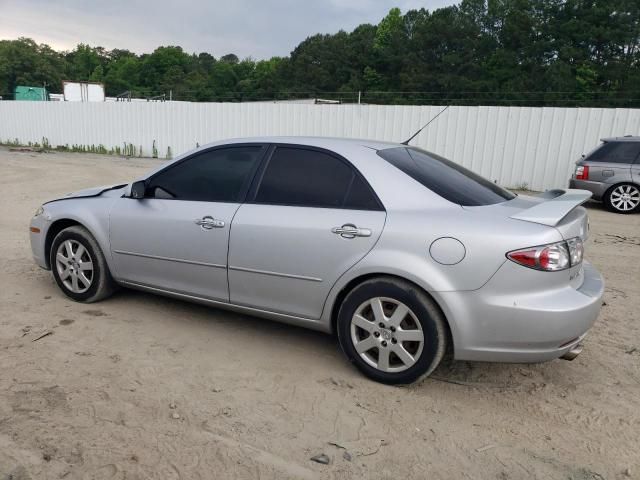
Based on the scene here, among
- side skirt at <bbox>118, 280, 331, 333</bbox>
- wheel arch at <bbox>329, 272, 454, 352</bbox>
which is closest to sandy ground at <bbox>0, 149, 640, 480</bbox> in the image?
side skirt at <bbox>118, 280, 331, 333</bbox>

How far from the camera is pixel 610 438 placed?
112 inches

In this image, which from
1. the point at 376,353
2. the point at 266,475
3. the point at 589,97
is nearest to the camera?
the point at 266,475

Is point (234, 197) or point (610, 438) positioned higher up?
point (234, 197)

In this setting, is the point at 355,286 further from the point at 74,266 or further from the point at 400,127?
the point at 400,127

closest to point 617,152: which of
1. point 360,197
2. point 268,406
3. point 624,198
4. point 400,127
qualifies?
point 624,198

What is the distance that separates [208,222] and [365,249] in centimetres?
127

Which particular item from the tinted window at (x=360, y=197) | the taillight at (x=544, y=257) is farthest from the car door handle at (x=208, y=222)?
the taillight at (x=544, y=257)

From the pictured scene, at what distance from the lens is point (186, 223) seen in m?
3.95

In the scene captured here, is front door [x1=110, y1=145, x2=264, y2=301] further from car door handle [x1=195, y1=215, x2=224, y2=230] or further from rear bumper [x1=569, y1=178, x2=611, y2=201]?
rear bumper [x1=569, y1=178, x2=611, y2=201]

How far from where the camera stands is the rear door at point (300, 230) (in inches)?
131

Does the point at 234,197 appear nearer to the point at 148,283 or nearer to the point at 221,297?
the point at 221,297

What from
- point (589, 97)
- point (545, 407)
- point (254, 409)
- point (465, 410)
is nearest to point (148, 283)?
point (254, 409)

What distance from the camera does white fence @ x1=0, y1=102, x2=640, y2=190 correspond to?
507 inches

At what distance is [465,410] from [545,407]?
1.64ft
